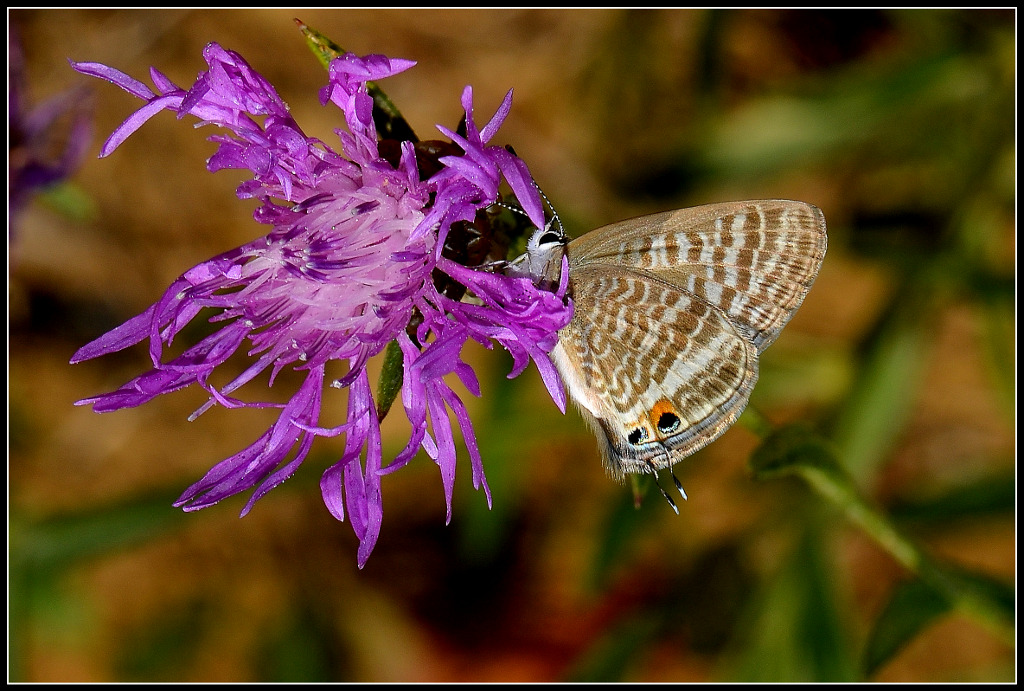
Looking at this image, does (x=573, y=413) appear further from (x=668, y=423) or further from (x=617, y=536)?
(x=668, y=423)

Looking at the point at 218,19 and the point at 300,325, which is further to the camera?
the point at 218,19

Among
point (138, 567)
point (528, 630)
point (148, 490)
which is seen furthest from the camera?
point (138, 567)

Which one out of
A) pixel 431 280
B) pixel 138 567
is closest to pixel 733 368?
pixel 431 280

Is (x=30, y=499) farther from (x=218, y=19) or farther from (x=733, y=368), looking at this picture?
(x=733, y=368)

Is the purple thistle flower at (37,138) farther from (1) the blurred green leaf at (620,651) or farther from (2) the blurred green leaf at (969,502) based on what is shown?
(2) the blurred green leaf at (969,502)

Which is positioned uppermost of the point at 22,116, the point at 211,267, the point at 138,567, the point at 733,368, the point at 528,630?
the point at 22,116

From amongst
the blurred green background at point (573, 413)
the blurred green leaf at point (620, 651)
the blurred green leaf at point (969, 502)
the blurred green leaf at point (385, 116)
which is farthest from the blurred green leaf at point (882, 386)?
the blurred green leaf at point (385, 116)

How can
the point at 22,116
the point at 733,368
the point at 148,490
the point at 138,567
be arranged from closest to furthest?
the point at 733,368 → the point at 22,116 → the point at 148,490 → the point at 138,567
